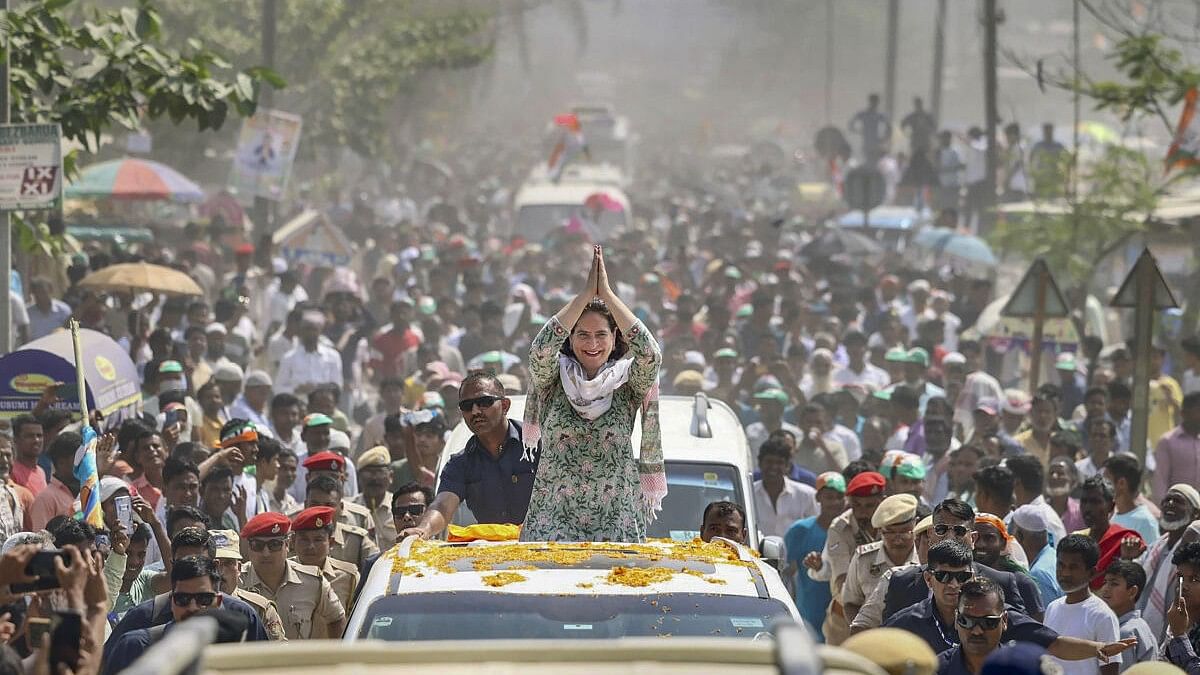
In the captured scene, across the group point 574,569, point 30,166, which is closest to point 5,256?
point 30,166

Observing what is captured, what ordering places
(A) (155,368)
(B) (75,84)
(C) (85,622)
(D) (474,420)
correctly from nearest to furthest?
(C) (85,622), (D) (474,420), (B) (75,84), (A) (155,368)

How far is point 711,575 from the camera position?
573 centimetres

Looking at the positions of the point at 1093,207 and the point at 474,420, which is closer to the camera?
the point at 474,420

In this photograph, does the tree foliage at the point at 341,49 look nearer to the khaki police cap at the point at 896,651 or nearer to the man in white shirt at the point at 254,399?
the man in white shirt at the point at 254,399

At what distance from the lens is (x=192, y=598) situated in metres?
6.48

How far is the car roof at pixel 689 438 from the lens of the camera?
28.4ft

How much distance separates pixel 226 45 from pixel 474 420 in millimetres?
25150

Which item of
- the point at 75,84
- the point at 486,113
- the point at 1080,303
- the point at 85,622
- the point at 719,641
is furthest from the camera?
the point at 486,113

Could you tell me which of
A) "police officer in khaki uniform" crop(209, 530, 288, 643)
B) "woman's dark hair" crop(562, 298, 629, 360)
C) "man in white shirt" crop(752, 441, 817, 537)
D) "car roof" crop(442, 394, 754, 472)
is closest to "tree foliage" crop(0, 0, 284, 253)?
"car roof" crop(442, 394, 754, 472)

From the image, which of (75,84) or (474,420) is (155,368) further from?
(474,420)

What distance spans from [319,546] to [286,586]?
30 centimetres

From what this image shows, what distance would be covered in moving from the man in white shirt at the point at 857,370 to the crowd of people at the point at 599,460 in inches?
1.0

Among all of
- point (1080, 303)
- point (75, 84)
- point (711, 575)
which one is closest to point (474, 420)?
point (711, 575)

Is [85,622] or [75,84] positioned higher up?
[75,84]
